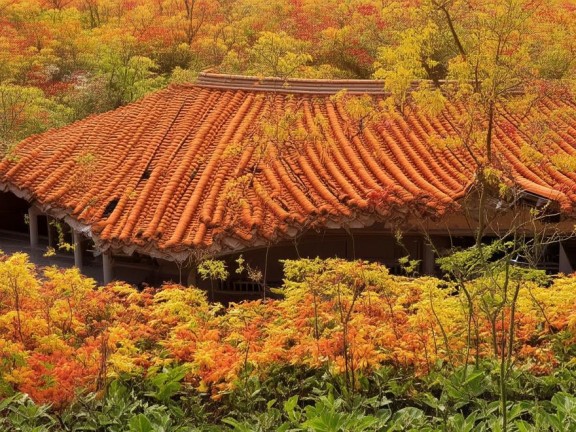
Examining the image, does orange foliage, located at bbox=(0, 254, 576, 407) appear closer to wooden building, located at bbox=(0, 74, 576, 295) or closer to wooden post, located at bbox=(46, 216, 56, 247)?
wooden building, located at bbox=(0, 74, 576, 295)

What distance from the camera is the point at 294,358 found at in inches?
250

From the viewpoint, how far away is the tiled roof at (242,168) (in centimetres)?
1062

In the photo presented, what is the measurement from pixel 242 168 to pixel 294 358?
5566 millimetres

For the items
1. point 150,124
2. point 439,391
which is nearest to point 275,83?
point 150,124

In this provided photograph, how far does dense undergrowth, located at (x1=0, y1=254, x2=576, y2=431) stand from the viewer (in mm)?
5777

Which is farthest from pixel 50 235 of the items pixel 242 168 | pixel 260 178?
pixel 260 178

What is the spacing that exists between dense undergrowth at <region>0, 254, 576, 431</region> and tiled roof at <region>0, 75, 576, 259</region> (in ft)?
9.88

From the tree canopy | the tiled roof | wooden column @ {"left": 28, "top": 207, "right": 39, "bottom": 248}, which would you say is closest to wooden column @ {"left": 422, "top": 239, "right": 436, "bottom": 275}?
the tiled roof

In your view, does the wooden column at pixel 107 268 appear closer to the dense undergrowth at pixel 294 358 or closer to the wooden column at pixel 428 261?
the dense undergrowth at pixel 294 358

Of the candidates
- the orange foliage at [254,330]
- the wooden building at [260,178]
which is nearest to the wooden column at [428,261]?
the wooden building at [260,178]

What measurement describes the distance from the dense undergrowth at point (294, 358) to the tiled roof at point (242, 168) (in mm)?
3011

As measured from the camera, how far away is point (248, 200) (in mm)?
10961

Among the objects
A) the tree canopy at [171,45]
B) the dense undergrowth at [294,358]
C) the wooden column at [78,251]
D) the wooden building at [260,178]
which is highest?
the tree canopy at [171,45]

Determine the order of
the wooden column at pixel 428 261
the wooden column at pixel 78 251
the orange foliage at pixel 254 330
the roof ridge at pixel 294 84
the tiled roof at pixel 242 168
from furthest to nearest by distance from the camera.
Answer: the roof ridge at pixel 294 84
the wooden column at pixel 78 251
the wooden column at pixel 428 261
the tiled roof at pixel 242 168
the orange foliage at pixel 254 330
